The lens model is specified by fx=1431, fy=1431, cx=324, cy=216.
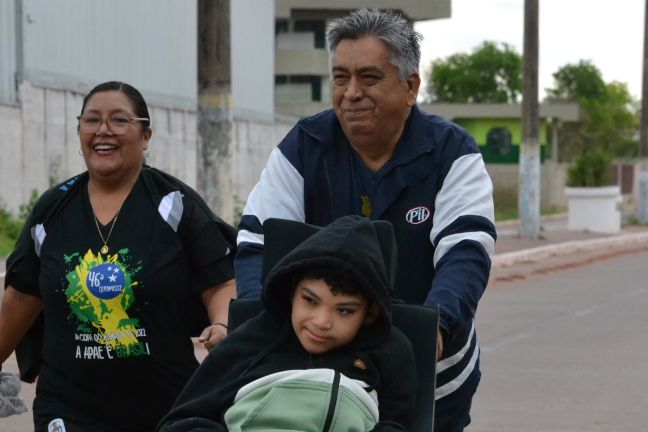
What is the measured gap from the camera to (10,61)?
23141mm

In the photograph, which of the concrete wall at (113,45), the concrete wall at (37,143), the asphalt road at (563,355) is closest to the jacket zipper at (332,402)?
the asphalt road at (563,355)

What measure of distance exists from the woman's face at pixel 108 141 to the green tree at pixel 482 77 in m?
87.3

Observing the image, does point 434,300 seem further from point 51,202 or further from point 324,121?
point 51,202

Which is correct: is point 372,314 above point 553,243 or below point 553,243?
above

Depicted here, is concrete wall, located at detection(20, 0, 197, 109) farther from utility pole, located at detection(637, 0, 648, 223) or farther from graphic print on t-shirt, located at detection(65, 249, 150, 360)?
graphic print on t-shirt, located at detection(65, 249, 150, 360)

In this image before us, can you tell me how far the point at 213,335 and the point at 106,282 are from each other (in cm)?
42

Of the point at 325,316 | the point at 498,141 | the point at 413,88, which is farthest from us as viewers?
the point at 498,141

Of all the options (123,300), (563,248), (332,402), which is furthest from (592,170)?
(332,402)

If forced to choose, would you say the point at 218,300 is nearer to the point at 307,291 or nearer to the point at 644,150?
the point at 307,291

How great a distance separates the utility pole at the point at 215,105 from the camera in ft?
47.1

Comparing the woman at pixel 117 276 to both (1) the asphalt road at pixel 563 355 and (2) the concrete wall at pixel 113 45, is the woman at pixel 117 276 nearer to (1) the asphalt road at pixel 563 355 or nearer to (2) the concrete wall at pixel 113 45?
(1) the asphalt road at pixel 563 355

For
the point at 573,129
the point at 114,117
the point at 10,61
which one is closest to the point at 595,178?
the point at 10,61

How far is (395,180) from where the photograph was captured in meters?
4.15

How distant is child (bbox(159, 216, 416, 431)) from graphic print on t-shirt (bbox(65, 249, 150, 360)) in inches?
42.3
